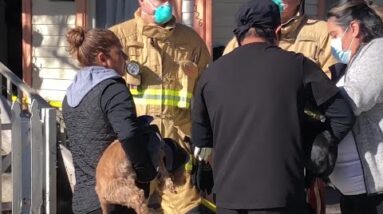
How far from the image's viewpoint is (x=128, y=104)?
337 centimetres

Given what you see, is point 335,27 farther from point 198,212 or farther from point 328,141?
point 198,212

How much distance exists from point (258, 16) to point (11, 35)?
24.0 feet

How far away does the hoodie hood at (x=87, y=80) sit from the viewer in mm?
3480

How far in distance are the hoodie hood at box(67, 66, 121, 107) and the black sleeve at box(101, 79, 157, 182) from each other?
0.07 meters

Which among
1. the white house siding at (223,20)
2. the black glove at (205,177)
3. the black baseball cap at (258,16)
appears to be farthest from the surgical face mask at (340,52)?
the white house siding at (223,20)

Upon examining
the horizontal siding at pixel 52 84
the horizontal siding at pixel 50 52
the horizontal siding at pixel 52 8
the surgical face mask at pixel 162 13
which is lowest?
the horizontal siding at pixel 52 84

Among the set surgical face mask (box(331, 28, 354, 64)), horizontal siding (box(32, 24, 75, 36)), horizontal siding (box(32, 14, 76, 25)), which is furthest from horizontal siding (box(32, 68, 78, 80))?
surgical face mask (box(331, 28, 354, 64))

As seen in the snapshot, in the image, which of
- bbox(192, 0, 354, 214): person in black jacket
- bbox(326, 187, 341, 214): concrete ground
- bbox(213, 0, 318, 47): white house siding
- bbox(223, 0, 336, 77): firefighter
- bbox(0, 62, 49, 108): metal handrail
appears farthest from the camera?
bbox(213, 0, 318, 47): white house siding

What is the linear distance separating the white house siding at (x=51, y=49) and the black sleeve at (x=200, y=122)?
429 centimetres

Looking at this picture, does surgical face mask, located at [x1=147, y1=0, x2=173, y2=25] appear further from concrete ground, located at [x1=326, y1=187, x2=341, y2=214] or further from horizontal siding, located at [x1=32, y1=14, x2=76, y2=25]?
horizontal siding, located at [x1=32, y1=14, x2=76, y2=25]

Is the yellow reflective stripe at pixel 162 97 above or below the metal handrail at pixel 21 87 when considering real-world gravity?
above

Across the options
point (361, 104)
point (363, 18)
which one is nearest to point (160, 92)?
point (363, 18)

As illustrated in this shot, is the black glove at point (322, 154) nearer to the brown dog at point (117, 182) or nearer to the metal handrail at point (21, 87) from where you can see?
the brown dog at point (117, 182)

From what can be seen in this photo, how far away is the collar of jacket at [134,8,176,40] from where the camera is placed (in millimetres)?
4758
